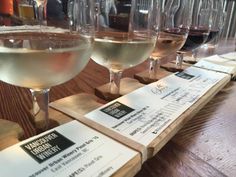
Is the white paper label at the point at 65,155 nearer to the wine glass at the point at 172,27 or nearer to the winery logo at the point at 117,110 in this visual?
the winery logo at the point at 117,110

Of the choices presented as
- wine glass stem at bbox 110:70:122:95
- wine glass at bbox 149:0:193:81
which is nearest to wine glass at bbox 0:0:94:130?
wine glass stem at bbox 110:70:122:95

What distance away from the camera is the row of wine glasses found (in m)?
0.31

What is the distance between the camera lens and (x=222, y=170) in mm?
316

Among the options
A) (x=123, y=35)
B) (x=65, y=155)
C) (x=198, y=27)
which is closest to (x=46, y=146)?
(x=65, y=155)

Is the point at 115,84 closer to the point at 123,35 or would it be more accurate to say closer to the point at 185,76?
the point at 123,35

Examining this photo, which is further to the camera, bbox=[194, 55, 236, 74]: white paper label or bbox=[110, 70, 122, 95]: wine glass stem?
bbox=[194, 55, 236, 74]: white paper label

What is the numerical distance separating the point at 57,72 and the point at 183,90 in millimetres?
280

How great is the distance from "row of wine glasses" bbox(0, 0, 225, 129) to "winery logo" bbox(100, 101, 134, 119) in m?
0.07

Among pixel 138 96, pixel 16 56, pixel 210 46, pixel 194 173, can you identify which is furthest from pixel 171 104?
pixel 210 46

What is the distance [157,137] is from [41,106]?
16 centimetres

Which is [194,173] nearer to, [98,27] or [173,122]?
[173,122]

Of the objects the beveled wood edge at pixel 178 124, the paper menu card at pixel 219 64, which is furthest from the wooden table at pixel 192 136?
Result: the paper menu card at pixel 219 64

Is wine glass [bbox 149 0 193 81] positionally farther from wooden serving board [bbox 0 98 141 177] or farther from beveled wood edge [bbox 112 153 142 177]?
beveled wood edge [bbox 112 153 142 177]

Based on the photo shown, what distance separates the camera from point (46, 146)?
0.99ft
